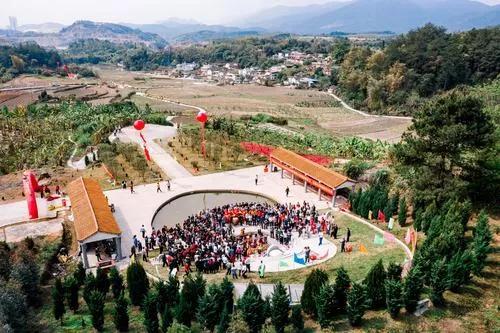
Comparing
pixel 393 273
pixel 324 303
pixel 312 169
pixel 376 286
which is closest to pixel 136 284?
pixel 324 303

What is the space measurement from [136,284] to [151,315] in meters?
2.36

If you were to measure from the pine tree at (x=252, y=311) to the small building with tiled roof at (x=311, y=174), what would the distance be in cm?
1401

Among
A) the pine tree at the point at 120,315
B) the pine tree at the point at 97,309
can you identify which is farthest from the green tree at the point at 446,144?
the pine tree at the point at 97,309

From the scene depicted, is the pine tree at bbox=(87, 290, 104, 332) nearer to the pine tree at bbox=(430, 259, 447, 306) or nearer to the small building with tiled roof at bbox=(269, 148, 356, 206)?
the pine tree at bbox=(430, 259, 447, 306)

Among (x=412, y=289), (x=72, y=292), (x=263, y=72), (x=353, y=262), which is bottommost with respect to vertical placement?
(x=353, y=262)

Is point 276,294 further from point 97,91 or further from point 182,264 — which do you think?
point 97,91

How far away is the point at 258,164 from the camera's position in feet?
118

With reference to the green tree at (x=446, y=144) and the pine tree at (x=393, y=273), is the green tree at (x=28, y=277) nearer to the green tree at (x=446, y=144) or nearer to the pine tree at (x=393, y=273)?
the pine tree at (x=393, y=273)

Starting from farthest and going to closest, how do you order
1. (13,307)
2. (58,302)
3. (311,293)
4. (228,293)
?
(58,302) → (228,293) → (311,293) → (13,307)

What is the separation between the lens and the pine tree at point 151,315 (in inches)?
551

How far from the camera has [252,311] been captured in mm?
13703

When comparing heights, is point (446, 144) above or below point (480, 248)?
above

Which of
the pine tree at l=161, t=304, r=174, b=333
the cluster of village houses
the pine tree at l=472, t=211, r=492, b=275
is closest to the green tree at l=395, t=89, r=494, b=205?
the pine tree at l=472, t=211, r=492, b=275

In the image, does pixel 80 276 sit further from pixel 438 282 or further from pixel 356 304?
pixel 438 282
